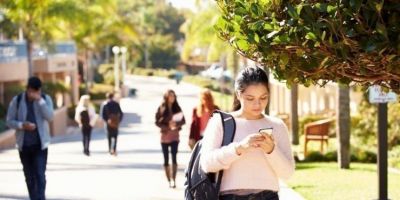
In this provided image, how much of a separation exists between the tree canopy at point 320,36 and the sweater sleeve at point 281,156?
341 mm

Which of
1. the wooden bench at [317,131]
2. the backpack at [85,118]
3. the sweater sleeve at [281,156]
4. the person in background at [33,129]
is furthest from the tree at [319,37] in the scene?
the backpack at [85,118]

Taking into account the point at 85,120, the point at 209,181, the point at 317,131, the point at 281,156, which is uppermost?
the point at 281,156

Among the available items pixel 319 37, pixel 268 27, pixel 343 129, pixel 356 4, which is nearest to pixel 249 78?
pixel 268 27

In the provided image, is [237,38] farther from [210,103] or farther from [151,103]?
[151,103]

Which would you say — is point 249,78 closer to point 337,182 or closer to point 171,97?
point 171,97

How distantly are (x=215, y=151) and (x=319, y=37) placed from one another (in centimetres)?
100

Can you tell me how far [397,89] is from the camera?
5.43 metres

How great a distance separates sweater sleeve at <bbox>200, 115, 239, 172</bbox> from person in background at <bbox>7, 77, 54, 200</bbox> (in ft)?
16.3

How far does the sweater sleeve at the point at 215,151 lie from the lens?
16.5 ft

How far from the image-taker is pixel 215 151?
5.13m

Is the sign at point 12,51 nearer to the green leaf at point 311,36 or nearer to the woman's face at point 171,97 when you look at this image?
the woman's face at point 171,97

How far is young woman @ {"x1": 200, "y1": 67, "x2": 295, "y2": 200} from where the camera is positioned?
5.16 metres

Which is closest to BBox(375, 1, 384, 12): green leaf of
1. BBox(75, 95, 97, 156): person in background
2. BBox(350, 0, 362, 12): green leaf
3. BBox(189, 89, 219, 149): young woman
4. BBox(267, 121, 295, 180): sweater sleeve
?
BBox(350, 0, 362, 12): green leaf

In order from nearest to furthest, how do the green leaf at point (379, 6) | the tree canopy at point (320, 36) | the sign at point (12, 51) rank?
the green leaf at point (379, 6), the tree canopy at point (320, 36), the sign at point (12, 51)
